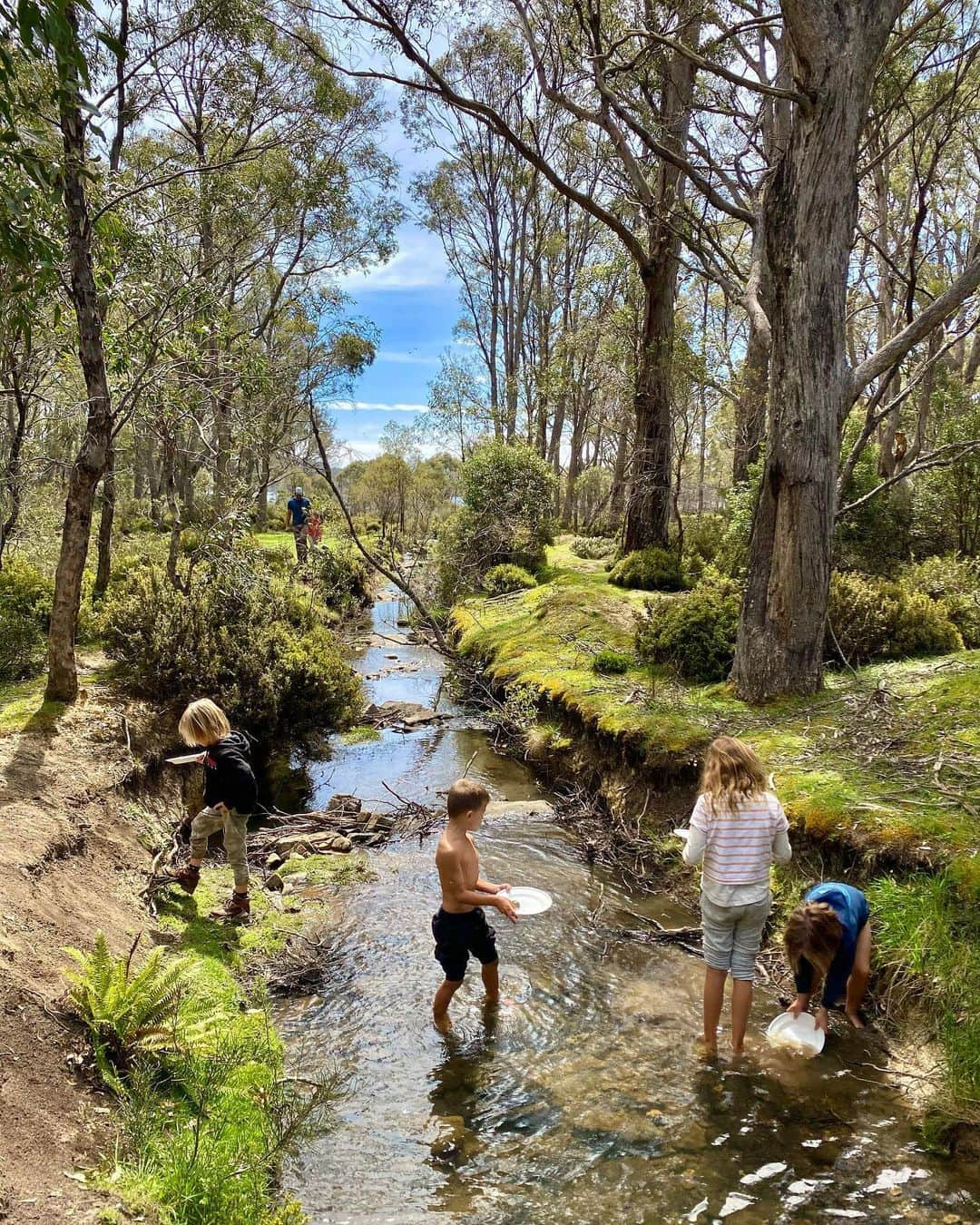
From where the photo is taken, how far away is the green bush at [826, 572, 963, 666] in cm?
891

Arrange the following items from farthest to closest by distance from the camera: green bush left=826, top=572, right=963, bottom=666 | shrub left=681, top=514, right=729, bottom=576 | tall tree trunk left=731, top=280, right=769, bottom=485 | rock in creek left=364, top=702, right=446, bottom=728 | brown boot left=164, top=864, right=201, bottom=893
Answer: tall tree trunk left=731, top=280, right=769, bottom=485
shrub left=681, top=514, right=729, bottom=576
rock in creek left=364, top=702, right=446, bottom=728
green bush left=826, top=572, right=963, bottom=666
brown boot left=164, top=864, right=201, bottom=893

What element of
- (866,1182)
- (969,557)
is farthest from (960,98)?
(866,1182)

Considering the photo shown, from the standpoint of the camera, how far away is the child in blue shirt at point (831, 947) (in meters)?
4.07

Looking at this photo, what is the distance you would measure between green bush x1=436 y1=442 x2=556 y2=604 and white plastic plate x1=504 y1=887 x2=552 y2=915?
14.6 metres

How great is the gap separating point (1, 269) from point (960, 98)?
58.4 ft

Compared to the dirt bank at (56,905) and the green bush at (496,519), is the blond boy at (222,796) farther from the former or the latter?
the green bush at (496,519)

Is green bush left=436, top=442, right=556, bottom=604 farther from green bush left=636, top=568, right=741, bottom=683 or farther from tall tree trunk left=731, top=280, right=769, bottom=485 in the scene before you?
green bush left=636, top=568, right=741, bottom=683

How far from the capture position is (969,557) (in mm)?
12352

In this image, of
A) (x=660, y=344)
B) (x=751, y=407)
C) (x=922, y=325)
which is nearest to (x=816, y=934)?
(x=922, y=325)

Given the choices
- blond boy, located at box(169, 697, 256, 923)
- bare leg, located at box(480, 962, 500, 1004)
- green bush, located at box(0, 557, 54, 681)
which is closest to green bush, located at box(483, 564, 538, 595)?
green bush, located at box(0, 557, 54, 681)

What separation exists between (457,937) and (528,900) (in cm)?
57

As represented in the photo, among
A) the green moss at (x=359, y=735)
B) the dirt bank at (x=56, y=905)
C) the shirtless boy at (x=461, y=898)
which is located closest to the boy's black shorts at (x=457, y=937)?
the shirtless boy at (x=461, y=898)

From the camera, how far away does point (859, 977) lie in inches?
166


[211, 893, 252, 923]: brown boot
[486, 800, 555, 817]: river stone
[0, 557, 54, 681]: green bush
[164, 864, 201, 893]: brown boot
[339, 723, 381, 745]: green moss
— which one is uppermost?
[0, 557, 54, 681]: green bush
